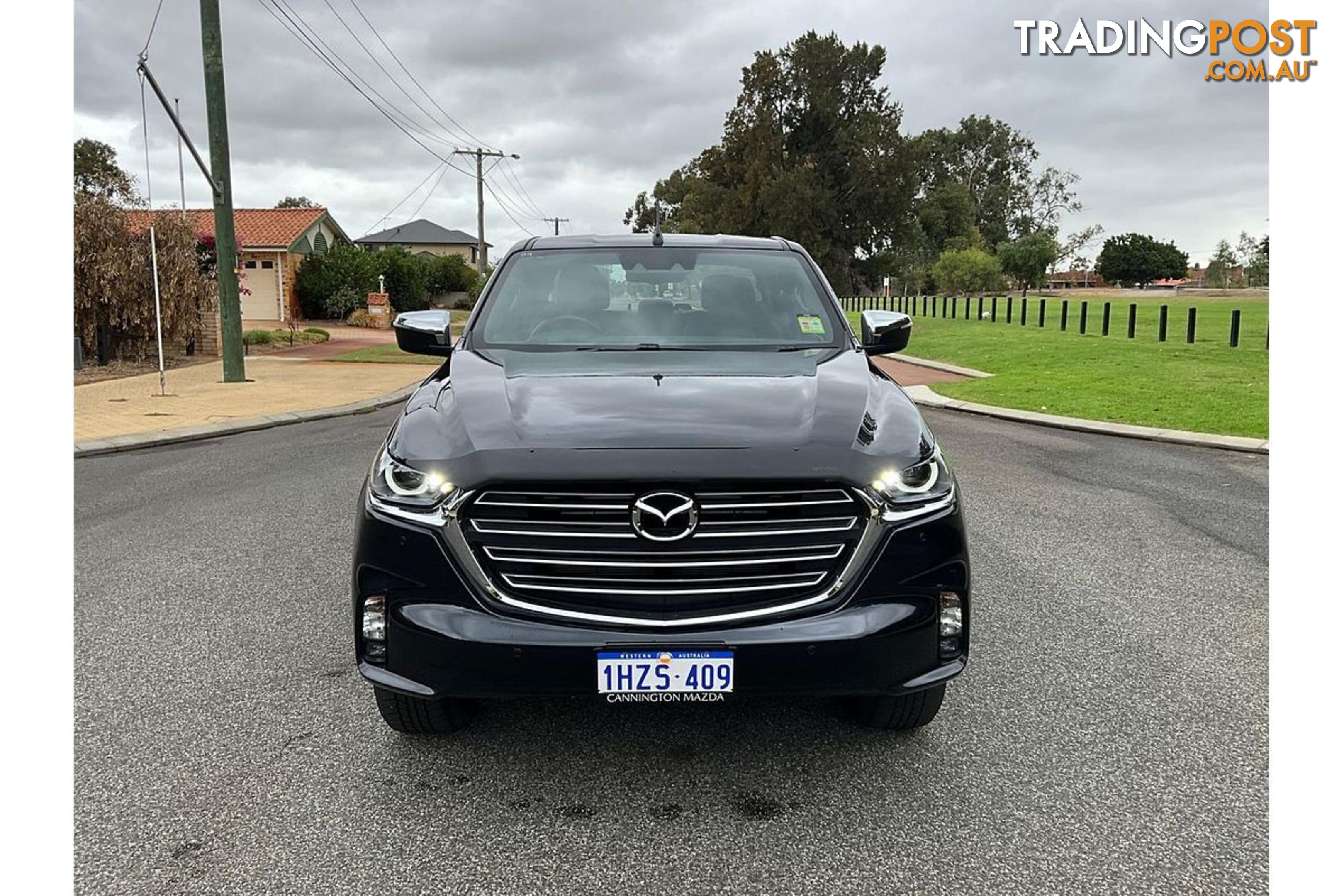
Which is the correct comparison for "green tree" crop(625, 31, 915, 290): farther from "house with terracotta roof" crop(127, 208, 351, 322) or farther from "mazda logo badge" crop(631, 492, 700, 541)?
"mazda logo badge" crop(631, 492, 700, 541)

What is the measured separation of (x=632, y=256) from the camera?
4.90m

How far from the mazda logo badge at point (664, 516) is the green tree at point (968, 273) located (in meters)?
68.1

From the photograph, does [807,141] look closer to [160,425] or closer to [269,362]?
[269,362]

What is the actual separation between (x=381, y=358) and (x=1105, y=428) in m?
17.4

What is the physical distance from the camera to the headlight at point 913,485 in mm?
2982

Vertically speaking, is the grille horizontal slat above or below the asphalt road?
above

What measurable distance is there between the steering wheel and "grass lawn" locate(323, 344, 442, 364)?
1858cm

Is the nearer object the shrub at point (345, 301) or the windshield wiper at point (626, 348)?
the windshield wiper at point (626, 348)

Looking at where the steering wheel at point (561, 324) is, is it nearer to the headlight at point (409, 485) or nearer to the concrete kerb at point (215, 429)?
the headlight at point (409, 485)

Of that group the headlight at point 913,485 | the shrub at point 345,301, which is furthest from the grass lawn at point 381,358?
the headlight at point 913,485

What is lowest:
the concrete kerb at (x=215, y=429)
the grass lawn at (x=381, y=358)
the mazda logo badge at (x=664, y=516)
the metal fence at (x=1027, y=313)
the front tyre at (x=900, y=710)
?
the front tyre at (x=900, y=710)

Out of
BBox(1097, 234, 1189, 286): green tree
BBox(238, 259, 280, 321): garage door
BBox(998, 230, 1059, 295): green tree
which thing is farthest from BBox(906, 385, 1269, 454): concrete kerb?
BBox(1097, 234, 1189, 286): green tree

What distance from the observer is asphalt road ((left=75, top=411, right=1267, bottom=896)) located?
9.02 feet

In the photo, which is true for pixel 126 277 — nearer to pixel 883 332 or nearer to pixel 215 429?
pixel 215 429
